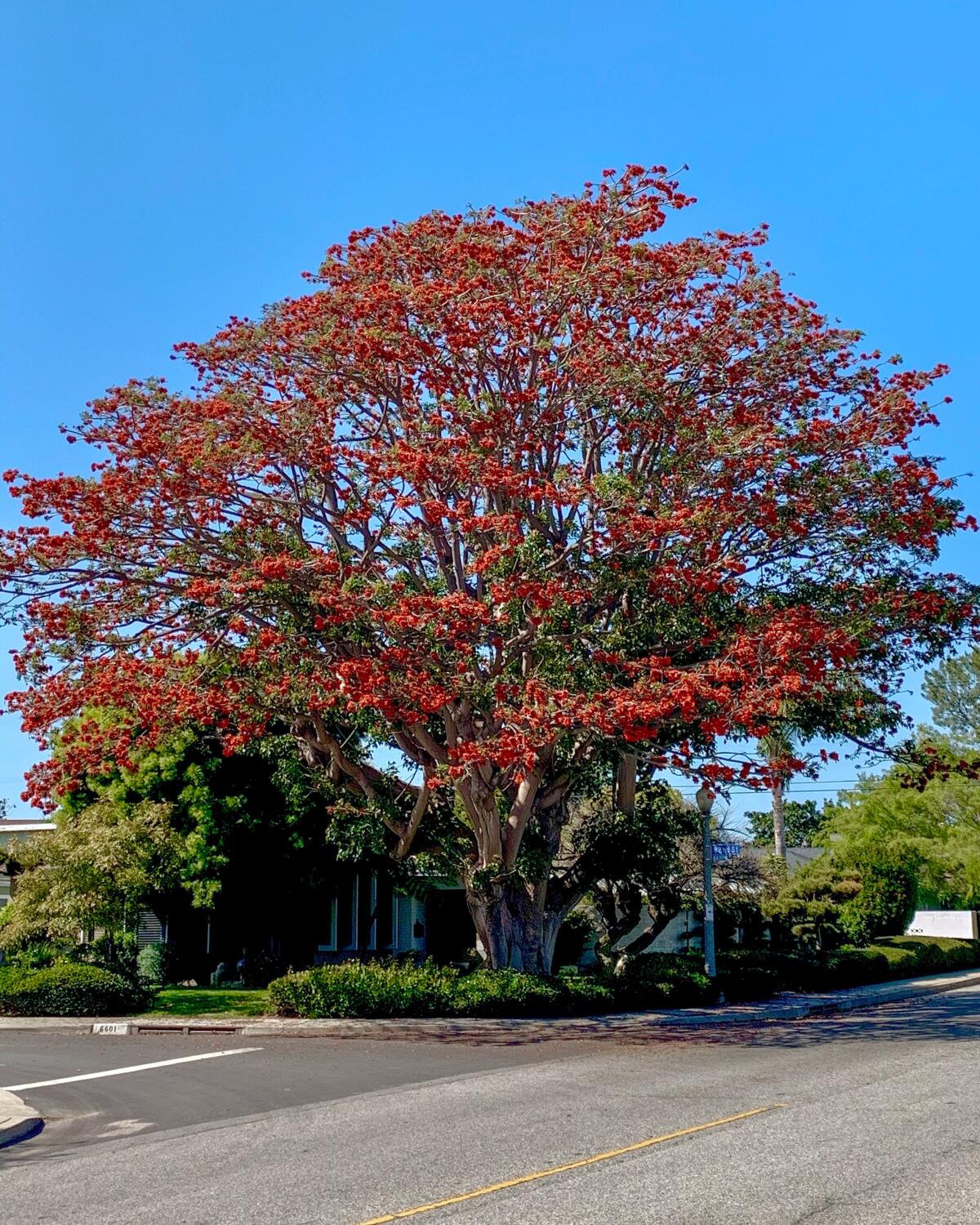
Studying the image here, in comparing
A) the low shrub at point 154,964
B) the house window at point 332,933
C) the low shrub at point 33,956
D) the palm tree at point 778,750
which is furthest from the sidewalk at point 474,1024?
the house window at point 332,933

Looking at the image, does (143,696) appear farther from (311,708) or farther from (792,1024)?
(792,1024)

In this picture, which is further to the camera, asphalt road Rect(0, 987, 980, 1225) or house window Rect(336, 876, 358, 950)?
house window Rect(336, 876, 358, 950)

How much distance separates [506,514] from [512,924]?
26.2 ft

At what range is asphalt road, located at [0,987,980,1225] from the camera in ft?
24.5

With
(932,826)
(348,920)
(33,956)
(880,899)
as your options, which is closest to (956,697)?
(932,826)

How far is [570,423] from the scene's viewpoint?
775 inches

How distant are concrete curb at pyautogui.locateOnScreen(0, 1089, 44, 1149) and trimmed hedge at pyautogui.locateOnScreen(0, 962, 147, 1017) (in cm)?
908

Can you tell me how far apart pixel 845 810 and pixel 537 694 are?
36.4 metres

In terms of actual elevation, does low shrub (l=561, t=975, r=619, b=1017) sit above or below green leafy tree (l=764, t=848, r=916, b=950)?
below

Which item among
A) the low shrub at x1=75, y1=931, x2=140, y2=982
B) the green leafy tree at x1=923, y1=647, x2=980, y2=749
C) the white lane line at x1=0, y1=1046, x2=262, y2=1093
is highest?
the green leafy tree at x1=923, y1=647, x2=980, y2=749

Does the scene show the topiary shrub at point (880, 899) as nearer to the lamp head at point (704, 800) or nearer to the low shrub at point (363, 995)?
the lamp head at point (704, 800)

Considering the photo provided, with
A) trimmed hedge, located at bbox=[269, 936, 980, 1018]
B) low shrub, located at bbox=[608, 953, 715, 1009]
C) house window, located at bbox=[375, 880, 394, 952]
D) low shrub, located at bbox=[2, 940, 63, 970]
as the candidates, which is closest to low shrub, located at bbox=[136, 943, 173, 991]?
low shrub, located at bbox=[2, 940, 63, 970]

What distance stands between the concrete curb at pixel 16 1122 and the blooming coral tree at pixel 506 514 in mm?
6843

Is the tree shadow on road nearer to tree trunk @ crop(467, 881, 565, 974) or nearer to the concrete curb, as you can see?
tree trunk @ crop(467, 881, 565, 974)
